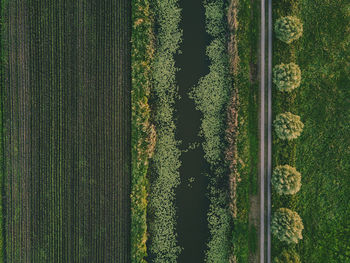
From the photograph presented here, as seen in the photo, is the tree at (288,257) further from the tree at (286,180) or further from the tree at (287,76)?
the tree at (287,76)

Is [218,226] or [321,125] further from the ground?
[321,125]

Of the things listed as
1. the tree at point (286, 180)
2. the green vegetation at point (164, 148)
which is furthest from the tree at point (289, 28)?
the tree at point (286, 180)

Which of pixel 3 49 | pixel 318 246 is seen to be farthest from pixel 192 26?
pixel 318 246

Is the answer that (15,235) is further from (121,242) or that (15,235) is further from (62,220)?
(121,242)

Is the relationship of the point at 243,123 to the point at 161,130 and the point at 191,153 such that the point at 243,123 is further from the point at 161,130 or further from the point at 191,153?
the point at 161,130

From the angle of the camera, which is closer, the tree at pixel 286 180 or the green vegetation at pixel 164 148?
the tree at pixel 286 180

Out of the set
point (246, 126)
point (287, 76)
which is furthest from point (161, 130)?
point (287, 76)

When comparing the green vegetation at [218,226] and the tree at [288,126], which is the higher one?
the tree at [288,126]
